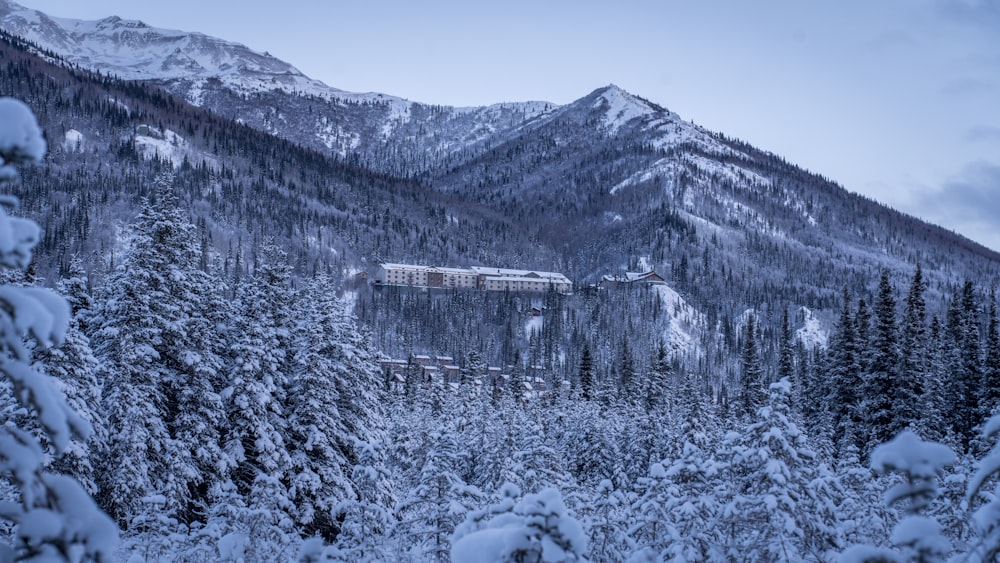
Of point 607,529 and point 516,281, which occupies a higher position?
point 516,281

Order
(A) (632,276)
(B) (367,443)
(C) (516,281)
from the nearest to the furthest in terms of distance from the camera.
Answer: (B) (367,443) < (A) (632,276) < (C) (516,281)

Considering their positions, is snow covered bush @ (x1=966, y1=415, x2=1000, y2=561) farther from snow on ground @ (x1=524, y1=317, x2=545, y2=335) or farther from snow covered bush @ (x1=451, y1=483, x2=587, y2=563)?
snow on ground @ (x1=524, y1=317, x2=545, y2=335)

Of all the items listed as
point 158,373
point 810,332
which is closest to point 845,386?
point 158,373

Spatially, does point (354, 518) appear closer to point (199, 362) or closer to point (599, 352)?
point (199, 362)

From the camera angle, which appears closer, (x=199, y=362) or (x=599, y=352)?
(x=199, y=362)

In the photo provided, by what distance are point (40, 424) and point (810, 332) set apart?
19028 cm

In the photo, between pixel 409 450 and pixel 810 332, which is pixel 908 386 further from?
pixel 810 332

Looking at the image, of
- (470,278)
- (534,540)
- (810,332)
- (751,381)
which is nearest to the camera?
(534,540)

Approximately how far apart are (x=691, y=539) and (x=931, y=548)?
225 inches

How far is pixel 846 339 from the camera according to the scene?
3722 centimetres

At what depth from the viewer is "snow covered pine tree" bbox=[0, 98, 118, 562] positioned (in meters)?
2.71

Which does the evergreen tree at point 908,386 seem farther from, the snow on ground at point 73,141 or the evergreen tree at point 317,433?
the snow on ground at point 73,141

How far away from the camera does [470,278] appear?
182875 millimetres

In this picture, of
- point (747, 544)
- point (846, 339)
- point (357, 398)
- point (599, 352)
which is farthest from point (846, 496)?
point (599, 352)
